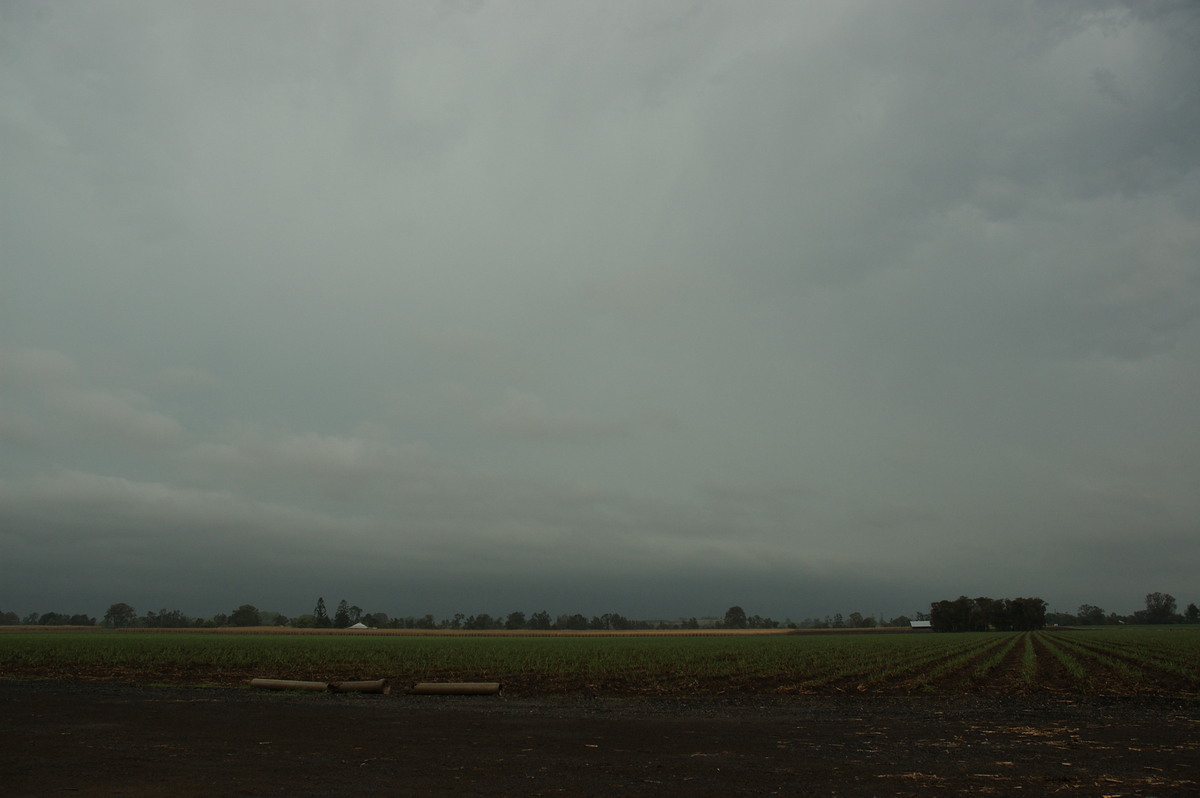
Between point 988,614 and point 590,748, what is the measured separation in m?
181

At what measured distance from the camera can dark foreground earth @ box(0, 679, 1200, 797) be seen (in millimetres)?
10125

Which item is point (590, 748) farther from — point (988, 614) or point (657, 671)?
point (988, 614)

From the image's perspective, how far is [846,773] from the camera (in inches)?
434

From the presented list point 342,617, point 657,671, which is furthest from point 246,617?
point 657,671

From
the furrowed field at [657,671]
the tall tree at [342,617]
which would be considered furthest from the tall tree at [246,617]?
the furrowed field at [657,671]

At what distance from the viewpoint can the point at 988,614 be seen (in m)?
163

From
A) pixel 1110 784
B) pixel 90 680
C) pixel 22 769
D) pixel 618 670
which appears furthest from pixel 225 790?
pixel 618 670

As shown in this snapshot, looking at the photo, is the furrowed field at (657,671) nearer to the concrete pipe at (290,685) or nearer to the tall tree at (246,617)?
the concrete pipe at (290,685)

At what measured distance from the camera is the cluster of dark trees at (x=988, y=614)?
158875mm

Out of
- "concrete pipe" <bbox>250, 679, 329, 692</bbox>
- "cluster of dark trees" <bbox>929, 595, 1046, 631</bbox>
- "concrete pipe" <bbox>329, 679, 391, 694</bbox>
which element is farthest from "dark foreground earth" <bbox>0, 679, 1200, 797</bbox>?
"cluster of dark trees" <bbox>929, 595, 1046, 631</bbox>

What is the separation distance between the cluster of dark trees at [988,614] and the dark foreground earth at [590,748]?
16375 centimetres

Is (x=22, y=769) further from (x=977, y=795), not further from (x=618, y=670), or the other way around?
(x=618, y=670)

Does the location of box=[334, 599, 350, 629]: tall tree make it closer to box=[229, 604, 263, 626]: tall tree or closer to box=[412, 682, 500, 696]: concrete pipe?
box=[229, 604, 263, 626]: tall tree

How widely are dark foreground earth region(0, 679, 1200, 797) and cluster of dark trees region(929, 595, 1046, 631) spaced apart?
164 meters
